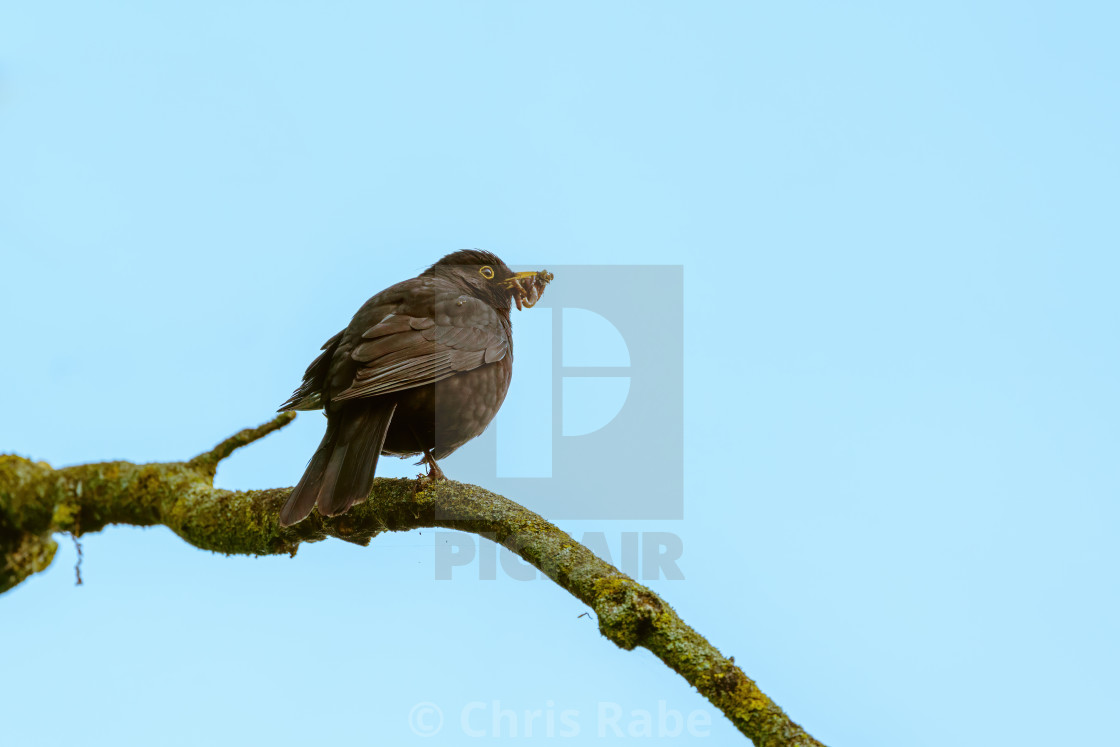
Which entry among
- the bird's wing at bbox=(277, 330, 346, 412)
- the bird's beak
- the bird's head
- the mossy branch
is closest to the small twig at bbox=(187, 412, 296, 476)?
the mossy branch

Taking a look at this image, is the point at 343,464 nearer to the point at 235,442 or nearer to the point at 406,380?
the point at 235,442

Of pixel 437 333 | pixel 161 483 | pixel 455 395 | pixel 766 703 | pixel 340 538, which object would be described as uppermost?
pixel 437 333

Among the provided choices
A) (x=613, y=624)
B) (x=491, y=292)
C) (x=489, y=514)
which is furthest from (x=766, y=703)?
(x=491, y=292)

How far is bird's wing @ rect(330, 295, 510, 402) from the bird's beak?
0.66 meters

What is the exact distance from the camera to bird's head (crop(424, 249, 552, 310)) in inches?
244

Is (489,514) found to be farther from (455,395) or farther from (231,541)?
(455,395)

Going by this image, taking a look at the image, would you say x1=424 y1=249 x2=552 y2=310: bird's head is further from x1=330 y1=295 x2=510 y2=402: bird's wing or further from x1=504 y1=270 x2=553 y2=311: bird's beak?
x1=330 y1=295 x2=510 y2=402: bird's wing

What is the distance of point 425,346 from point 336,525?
1.28 meters

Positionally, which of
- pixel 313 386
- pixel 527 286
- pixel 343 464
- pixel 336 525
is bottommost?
pixel 336 525

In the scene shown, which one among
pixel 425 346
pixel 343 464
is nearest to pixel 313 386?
pixel 425 346

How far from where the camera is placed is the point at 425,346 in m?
4.98

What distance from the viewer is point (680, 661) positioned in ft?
8.97

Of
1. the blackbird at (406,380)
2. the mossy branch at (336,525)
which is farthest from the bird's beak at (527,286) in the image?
the mossy branch at (336,525)

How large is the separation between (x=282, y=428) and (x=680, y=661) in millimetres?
1742
